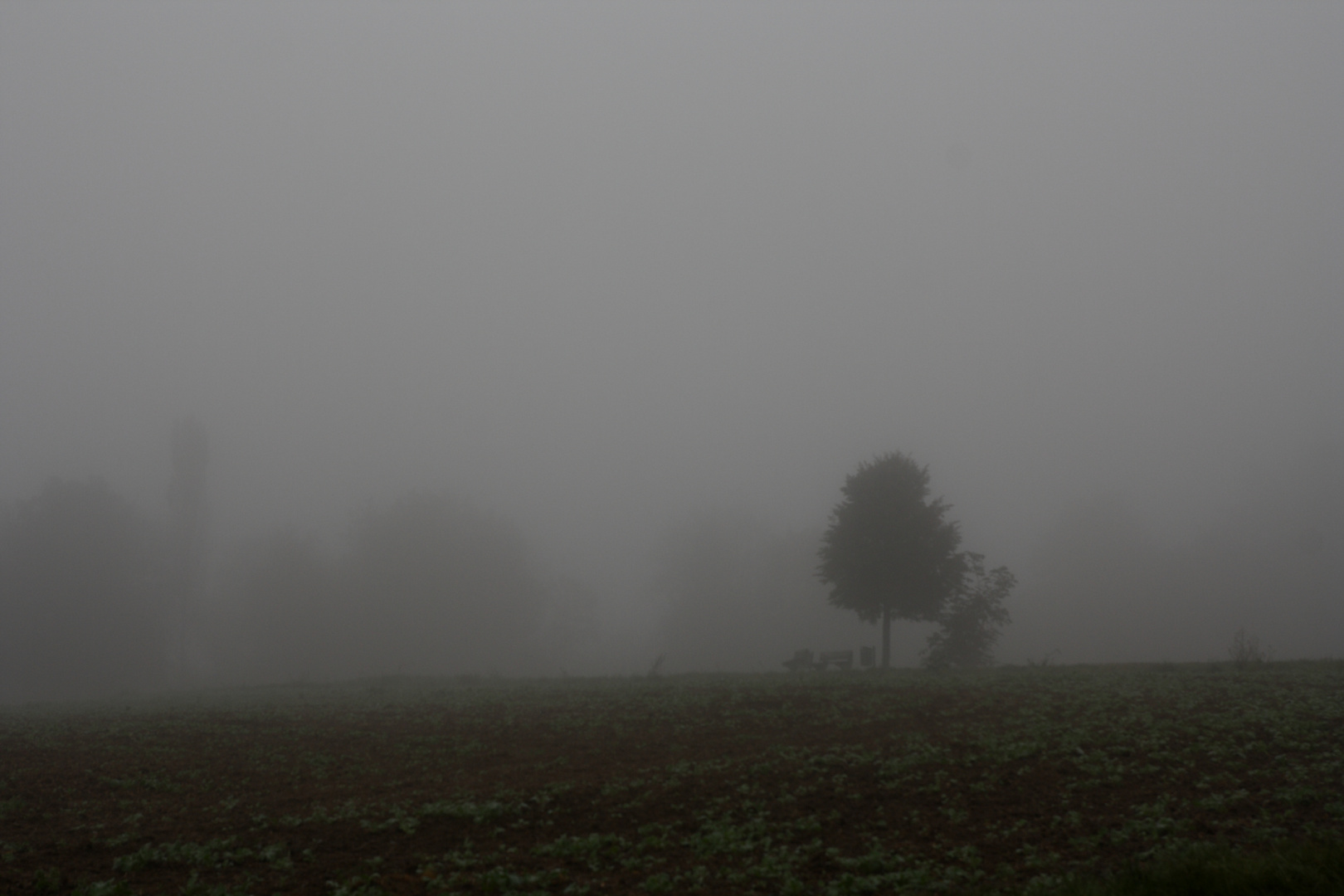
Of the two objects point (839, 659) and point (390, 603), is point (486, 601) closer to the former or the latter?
point (390, 603)

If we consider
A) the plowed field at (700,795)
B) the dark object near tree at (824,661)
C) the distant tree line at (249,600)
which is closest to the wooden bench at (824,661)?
the dark object near tree at (824,661)

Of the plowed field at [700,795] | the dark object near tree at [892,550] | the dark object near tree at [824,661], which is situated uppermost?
the dark object near tree at [892,550]

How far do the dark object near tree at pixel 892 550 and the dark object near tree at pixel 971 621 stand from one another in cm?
81

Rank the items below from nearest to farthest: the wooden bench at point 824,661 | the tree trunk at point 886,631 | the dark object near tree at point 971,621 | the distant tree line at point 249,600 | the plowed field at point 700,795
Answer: the plowed field at point 700,795
the dark object near tree at point 971,621
the tree trunk at point 886,631
the wooden bench at point 824,661
the distant tree line at point 249,600

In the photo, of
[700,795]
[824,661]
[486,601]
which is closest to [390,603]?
[486,601]

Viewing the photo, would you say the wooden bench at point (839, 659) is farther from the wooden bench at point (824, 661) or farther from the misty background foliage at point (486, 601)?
the misty background foliage at point (486, 601)

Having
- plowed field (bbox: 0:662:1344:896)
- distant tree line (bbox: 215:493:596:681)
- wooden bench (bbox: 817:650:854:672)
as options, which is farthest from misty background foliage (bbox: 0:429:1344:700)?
plowed field (bbox: 0:662:1344:896)

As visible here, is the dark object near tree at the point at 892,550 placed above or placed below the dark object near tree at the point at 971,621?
above

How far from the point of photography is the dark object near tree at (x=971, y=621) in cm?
4231

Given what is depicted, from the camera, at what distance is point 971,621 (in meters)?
42.5

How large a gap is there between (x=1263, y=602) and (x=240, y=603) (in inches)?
4070

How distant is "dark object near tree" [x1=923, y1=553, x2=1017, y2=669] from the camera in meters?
42.3

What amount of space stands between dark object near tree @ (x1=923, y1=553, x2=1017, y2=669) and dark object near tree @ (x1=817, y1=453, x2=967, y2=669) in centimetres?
81

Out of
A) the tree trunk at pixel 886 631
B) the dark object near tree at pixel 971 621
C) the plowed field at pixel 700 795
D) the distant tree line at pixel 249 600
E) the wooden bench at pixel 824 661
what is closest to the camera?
the plowed field at pixel 700 795
